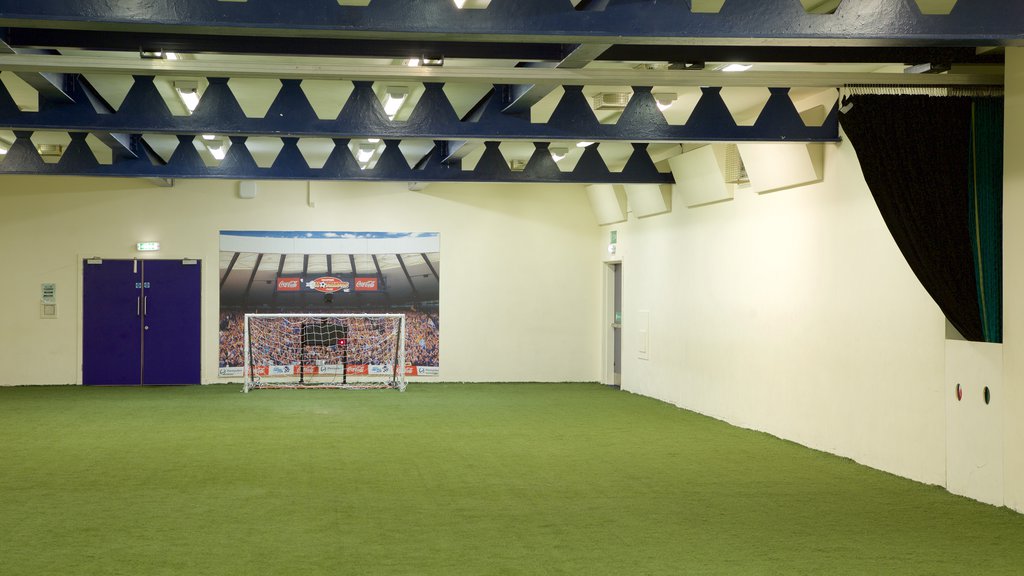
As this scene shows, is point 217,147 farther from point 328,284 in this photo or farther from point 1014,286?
point 1014,286

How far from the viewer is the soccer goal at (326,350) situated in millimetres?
15625

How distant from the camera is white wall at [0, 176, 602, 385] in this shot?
15.3 metres

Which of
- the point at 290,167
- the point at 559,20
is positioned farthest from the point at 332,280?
the point at 559,20

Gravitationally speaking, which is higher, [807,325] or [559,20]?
[559,20]

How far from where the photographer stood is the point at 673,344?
523 inches

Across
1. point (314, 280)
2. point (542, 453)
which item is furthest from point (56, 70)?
point (314, 280)

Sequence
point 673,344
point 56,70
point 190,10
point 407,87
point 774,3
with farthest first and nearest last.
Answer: point 673,344, point 407,87, point 56,70, point 774,3, point 190,10

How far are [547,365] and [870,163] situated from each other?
9558 mm

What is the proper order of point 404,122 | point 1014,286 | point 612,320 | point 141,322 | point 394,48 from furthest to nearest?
point 612,320 < point 141,322 < point 404,122 < point 1014,286 < point 394,48

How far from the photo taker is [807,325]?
9727 millimetres

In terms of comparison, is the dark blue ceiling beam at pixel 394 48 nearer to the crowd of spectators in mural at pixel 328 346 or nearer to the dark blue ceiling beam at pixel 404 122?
the dark blue ceiling beam at pixel 404 122

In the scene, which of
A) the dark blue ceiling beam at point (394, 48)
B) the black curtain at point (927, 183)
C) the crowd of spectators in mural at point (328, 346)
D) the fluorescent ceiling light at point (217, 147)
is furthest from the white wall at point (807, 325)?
the fluorescent ceiling light at point (217, 147)

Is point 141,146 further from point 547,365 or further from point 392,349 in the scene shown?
point 547,365

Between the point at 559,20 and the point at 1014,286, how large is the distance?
390 centimetres
